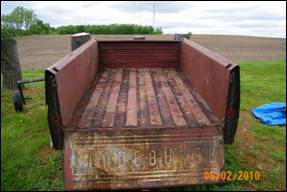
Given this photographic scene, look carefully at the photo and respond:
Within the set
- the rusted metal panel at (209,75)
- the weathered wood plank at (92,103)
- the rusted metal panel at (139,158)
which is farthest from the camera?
the weathered wood plank at (92,103)

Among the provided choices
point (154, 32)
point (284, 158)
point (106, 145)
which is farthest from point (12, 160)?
point (154, 32)

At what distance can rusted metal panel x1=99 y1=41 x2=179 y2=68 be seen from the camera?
6.42 meters

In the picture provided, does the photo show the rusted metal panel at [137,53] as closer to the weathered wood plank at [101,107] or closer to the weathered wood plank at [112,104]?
the weathered wood plank at [112,104]

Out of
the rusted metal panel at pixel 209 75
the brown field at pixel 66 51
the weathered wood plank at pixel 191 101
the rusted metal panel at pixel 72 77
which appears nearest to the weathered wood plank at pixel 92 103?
the rusted metal panel at pixel 72 77

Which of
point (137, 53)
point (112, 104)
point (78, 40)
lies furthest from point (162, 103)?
point (78, 40)

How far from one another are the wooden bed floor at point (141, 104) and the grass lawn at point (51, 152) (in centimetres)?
66

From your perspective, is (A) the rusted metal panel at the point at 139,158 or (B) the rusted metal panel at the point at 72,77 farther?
(B) the rusted metal panel at the point at 72,77

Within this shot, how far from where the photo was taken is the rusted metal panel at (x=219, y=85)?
326 centimetres

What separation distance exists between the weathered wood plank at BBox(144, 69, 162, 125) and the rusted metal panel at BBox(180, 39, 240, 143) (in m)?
0.59

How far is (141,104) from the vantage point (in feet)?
13.8

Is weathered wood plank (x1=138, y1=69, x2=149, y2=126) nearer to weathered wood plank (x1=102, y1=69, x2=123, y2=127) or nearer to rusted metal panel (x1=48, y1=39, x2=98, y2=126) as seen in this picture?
weathered wood plank (x1=102, y1=69, x2=123, y2=127)

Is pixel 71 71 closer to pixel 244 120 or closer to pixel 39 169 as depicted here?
pixel 39 169

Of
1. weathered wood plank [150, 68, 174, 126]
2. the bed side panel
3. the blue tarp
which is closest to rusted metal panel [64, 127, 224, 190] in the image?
the bed side panel

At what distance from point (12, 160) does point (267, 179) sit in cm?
254
